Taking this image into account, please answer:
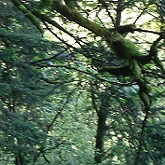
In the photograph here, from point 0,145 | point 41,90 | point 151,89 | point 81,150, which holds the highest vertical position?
point 151,89

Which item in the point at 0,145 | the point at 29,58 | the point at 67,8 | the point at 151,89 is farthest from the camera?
the point at 29,58

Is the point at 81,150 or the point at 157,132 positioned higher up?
the point at 157,132

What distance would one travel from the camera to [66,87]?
5.69m

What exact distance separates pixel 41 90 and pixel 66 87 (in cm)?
104

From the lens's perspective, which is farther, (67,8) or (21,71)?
(21,71)

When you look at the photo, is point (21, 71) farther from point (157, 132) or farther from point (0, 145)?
point (157, 132)

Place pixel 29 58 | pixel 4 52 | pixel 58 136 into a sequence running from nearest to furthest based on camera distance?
1. pixel 4 52
2. pixel 29 58
3. pixel 58 136

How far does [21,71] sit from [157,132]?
6.37 feet

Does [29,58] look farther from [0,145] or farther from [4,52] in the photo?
[0,145]

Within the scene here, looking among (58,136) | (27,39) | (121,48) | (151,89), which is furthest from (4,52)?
(58,136)

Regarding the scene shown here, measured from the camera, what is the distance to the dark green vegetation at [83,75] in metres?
2.36

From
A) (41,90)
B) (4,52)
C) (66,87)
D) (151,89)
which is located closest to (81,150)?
(66,87)

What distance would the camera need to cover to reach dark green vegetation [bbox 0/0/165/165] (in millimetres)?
2359

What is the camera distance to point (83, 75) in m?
3.71
